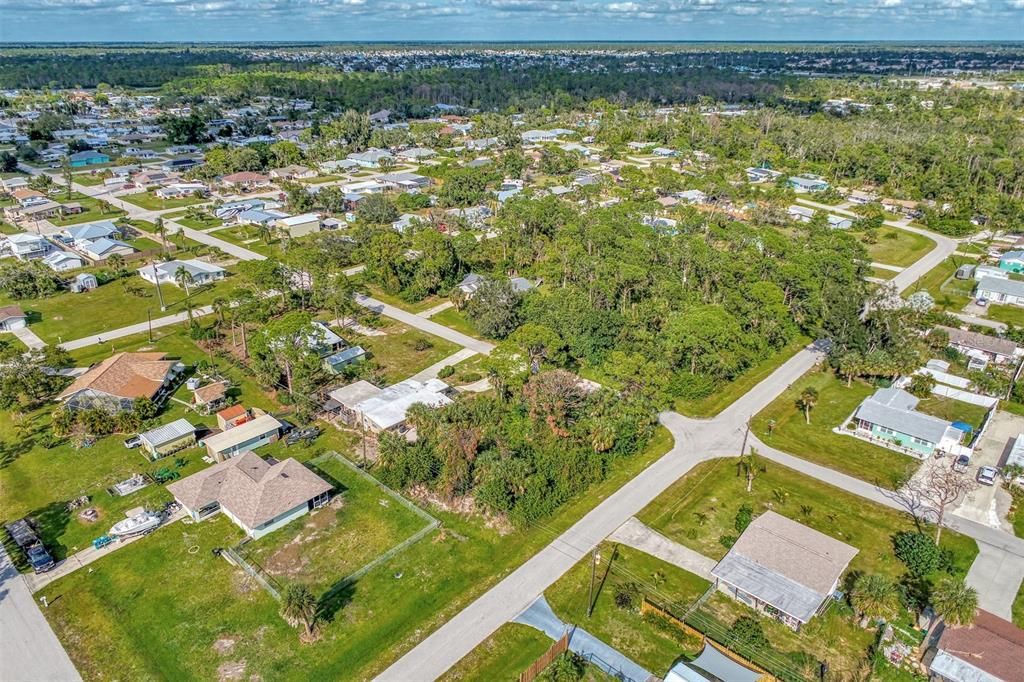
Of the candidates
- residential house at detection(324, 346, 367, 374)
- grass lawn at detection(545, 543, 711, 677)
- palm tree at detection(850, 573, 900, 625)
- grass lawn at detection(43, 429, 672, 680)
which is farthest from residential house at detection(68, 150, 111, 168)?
palm tree at detection(850, 573, 900, 625)

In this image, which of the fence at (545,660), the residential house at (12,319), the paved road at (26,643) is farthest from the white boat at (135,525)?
the residential house at (12,319)

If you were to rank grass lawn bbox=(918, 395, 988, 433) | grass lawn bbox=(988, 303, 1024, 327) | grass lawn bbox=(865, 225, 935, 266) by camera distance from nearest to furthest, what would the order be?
grass lawn bbox=(918, 395, 988, 433), grass lawn bbox=(988, 303, 1024, 327), grass lawn bbox=(865, 225, 935, 266)

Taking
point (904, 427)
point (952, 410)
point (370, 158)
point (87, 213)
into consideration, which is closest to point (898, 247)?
point (952, 410)

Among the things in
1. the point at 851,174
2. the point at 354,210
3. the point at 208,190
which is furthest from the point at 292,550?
the point at 851,174

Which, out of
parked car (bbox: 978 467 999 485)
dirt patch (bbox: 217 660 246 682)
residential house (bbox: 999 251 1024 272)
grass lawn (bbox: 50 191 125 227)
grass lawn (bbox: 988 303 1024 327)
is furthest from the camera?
grass lawn (bbox: 50 191 125 227)

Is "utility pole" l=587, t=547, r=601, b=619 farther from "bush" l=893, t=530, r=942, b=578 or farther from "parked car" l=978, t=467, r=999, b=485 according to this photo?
"parked car" l=978, t=467, r=999, b=485

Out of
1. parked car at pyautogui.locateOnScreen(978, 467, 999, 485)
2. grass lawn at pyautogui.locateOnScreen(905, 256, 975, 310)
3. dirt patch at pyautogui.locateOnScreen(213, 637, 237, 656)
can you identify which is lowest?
dirt patch at pyautogui.locateOnScreen(213, 637, 237, 656)

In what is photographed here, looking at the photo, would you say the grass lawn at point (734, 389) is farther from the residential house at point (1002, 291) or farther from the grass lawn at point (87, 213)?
the grass lawn at point (87, 213)
